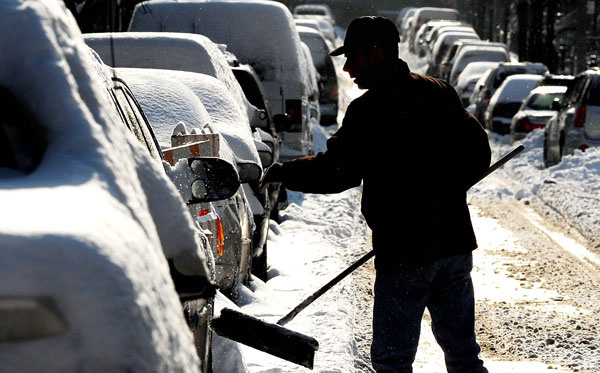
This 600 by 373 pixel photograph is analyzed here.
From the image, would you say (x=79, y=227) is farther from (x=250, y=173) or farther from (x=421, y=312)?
(x=250, y=173)

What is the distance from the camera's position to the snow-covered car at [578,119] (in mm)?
16094

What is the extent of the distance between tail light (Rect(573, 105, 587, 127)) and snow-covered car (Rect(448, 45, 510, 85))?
19.6 m

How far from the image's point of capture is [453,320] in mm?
4824

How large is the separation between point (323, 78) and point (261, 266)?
1474 centimetres

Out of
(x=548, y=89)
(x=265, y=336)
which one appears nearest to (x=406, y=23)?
(x=548, y=89)

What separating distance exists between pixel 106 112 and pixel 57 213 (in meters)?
0.43

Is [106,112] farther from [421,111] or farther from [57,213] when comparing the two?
[421,111]

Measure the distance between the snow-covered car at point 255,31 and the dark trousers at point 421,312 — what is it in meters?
8.27

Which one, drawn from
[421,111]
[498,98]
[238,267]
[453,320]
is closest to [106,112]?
[421,111]

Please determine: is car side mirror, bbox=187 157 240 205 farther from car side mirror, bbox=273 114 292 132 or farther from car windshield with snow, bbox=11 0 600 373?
car side mirror, bbox=273 114 292 132

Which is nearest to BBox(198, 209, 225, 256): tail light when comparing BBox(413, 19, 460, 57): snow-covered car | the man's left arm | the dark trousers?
the dark trousers

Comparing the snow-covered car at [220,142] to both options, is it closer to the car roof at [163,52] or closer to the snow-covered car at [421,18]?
the car roof at [163,52]

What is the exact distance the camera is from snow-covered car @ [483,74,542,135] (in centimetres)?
2294

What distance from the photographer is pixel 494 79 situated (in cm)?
2695
